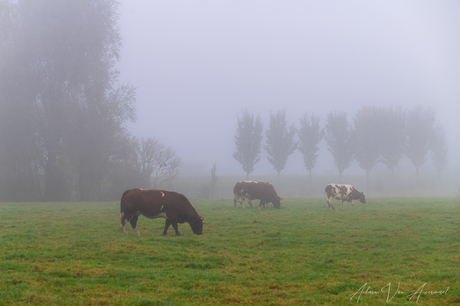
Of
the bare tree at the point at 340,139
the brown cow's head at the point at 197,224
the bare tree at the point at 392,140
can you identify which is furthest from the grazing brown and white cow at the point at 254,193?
the bare tree at the point at 392,140

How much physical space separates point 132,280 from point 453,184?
238 ft

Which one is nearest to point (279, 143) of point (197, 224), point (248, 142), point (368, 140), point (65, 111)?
point (248, 142)

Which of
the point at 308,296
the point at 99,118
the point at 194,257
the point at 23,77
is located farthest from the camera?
the point at 99,118

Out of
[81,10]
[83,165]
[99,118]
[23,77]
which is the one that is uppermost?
[81,10]

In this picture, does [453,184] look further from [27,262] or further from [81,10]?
[27,262]

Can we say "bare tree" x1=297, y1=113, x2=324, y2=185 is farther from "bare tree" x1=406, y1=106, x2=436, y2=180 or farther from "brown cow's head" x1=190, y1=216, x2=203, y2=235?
"brown cow's head" x1=190, y1=216, x2=203, y2=235

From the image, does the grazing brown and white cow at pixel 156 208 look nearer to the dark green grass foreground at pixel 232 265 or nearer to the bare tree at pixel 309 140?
the dark green grass foreground at pixel 232 265

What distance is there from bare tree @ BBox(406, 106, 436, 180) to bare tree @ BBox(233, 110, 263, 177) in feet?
79.4

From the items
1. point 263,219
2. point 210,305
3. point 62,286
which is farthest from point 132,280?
point 263,219

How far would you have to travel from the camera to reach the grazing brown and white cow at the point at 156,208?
12.6 m

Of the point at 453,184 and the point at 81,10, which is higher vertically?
the point at 81,10

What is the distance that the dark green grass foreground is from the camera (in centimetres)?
611

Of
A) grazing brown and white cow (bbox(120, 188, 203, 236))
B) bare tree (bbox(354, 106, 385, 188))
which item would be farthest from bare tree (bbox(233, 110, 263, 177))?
grazing brown and white cow (bbox(120, 188, 203, 236))

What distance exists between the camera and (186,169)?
251ft
